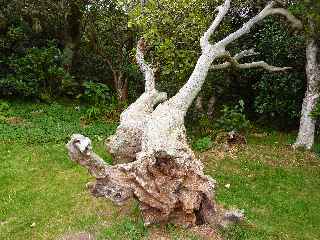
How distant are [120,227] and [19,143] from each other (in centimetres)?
866

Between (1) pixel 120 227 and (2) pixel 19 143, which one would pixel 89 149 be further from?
(2) pixel 19 143

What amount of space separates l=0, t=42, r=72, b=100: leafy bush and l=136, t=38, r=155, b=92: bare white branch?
566 cm

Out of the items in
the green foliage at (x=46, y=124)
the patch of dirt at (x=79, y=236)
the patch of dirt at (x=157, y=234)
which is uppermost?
the green foliage at (x=46, y=124)

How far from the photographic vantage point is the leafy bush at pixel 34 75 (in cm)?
2580

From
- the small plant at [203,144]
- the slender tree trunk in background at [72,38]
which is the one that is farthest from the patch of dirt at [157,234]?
the slender tree trunk in background at [72,38]

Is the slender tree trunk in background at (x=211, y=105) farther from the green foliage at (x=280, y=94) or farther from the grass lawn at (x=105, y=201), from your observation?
the grass lawn at (x=105, y=201)

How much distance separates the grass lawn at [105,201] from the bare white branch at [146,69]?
2.86 m

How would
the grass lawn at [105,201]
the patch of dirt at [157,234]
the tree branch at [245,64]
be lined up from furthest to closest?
the tree branch at [245,64] < the grass lawn at [105,201] < the patch of dirt at [157,234]

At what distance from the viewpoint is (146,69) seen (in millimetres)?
20703

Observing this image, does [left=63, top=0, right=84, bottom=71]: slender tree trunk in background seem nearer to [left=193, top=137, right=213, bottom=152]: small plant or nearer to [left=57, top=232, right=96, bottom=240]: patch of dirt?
[left=193, top=137, right=213, bottom=152]: small plant

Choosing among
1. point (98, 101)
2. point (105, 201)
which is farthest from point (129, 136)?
point (98, 101)

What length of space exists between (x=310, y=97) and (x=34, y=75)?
1283 cm

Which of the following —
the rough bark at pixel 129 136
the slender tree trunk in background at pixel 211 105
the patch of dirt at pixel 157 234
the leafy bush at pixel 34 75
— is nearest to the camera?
the patch of dirt at pixel 157 234

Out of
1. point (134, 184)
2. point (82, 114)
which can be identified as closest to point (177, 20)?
point (82, 114)
